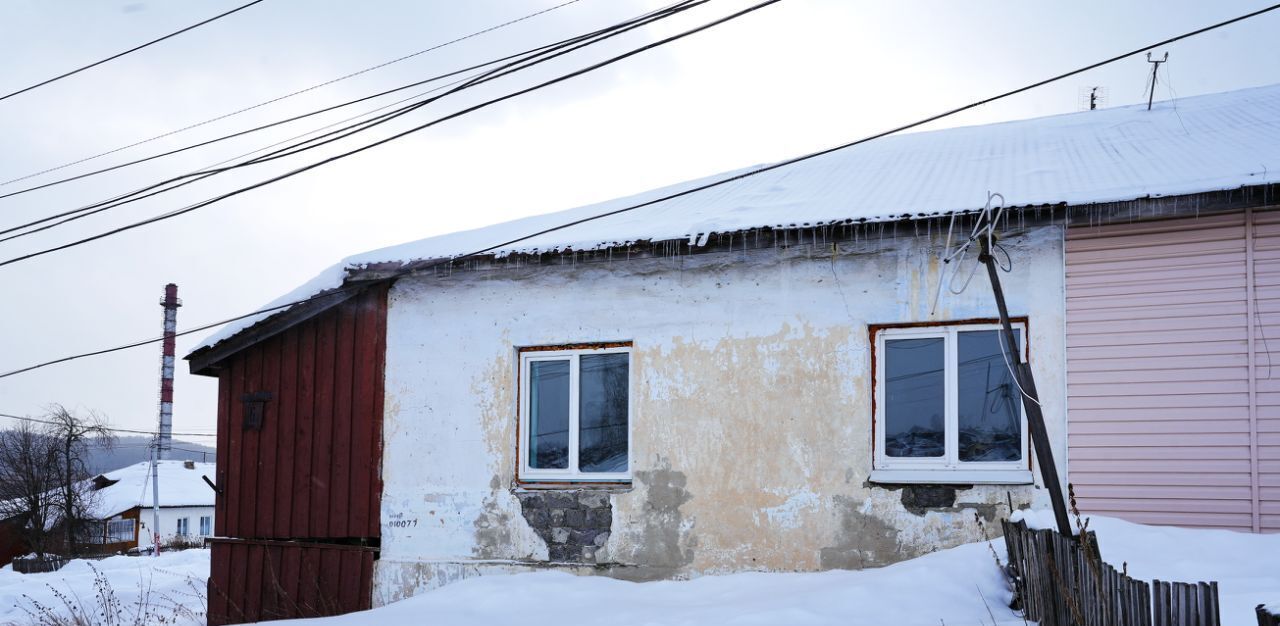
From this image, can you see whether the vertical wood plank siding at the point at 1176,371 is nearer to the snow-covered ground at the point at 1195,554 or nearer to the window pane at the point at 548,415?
the snow-covered ground at the point at 1195,554

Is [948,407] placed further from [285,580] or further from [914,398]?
[285,580]

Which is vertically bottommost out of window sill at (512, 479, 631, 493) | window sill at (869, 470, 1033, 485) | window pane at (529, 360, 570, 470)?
window sill at (512, 479, 631, 493)

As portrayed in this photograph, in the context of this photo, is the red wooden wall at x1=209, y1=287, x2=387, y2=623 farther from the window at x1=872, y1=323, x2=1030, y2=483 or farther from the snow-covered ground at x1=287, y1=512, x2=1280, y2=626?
the window at x1=872, y1=323, x2=1030, y2=483

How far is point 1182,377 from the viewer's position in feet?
22.8

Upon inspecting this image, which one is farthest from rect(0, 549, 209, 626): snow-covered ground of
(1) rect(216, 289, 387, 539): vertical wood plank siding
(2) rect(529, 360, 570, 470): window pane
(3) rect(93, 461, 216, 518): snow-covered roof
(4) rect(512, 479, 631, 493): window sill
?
(3) rect(93, 461, 216, 518): snow-covered roof

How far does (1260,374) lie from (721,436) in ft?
12.0

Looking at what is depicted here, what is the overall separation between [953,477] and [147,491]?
62.8m

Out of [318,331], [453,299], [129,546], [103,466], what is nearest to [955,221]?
[453,299]

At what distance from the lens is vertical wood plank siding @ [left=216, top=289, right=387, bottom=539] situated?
9281mm

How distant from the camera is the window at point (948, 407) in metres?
7.40

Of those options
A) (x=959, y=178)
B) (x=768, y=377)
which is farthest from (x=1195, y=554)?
(x=959, y=178)

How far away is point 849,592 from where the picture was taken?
6242 millimetres

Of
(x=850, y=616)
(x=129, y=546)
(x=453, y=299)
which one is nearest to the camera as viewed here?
(x=850, y=616)

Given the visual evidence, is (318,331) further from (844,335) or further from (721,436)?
(844,335)
